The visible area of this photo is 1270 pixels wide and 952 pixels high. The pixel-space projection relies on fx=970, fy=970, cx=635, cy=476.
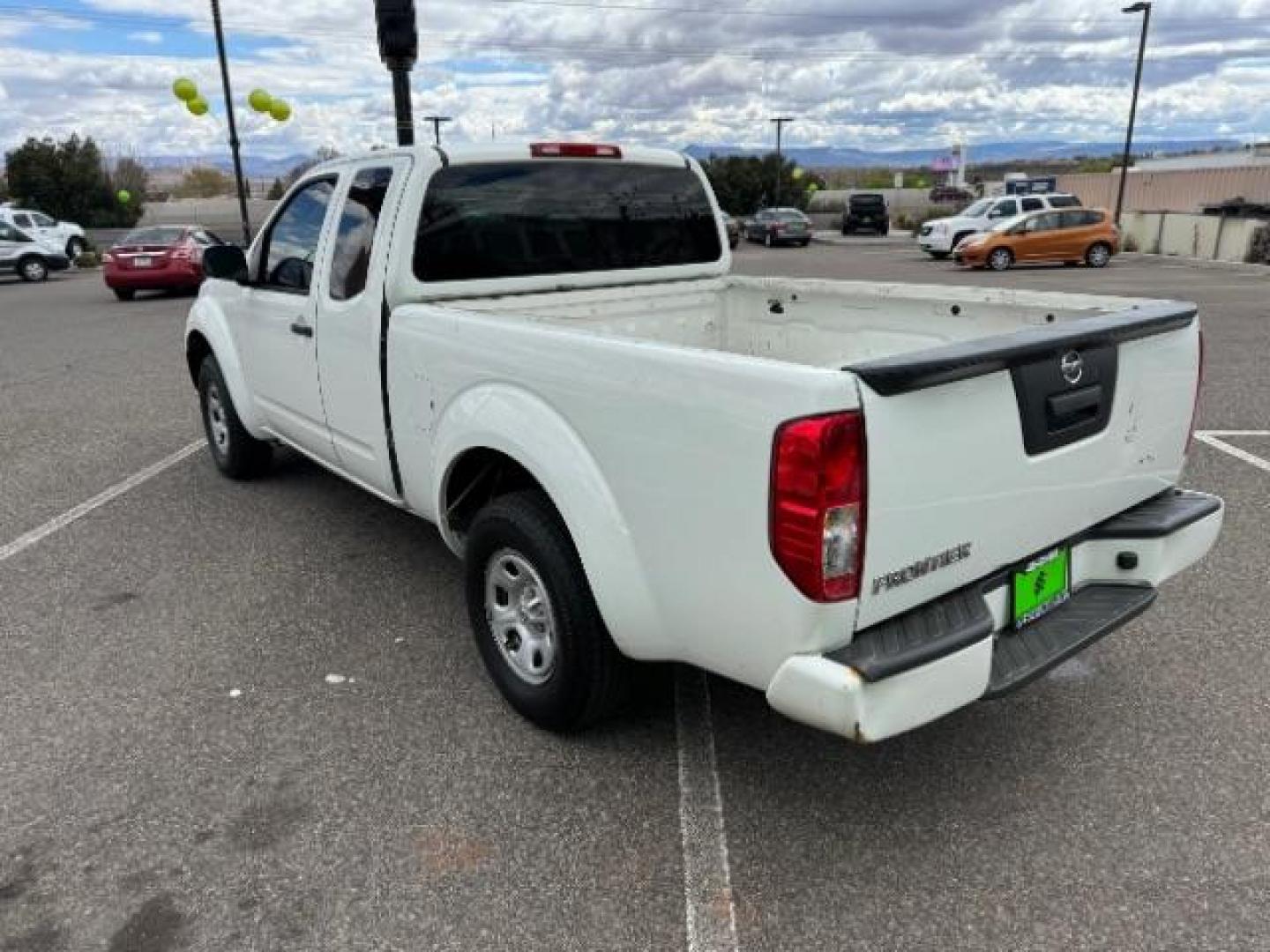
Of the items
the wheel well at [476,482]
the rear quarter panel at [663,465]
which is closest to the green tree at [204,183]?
the wheel well at [476,482]

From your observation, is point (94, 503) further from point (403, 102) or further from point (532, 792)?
point (403, 102)

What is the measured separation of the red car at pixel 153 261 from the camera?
61.3 feet

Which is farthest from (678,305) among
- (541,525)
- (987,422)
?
(987,422)

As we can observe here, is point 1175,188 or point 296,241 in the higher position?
point 296,241

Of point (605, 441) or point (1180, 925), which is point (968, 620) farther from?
point (605, 441)

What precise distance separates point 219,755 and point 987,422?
2.56 meters

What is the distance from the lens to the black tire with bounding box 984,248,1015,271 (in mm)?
24078

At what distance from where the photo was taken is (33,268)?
2514 centimetres

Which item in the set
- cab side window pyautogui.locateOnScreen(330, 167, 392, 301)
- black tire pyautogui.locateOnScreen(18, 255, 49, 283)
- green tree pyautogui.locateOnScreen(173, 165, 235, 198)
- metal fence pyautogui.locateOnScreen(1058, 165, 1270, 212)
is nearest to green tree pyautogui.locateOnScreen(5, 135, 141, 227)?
black tire pyautogui.locateOnScreen(18, 255, 49, 283)

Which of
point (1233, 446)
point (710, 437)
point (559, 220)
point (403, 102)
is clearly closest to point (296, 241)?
point (559, 220)

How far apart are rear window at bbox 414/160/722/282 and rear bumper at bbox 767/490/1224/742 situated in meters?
2.35

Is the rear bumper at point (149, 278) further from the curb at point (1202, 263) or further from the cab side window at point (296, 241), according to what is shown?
the curb at point (1202, 263)

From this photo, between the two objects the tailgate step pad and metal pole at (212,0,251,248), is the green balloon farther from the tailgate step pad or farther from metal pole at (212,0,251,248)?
the tailgate step pad

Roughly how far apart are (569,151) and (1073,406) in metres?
2.50
